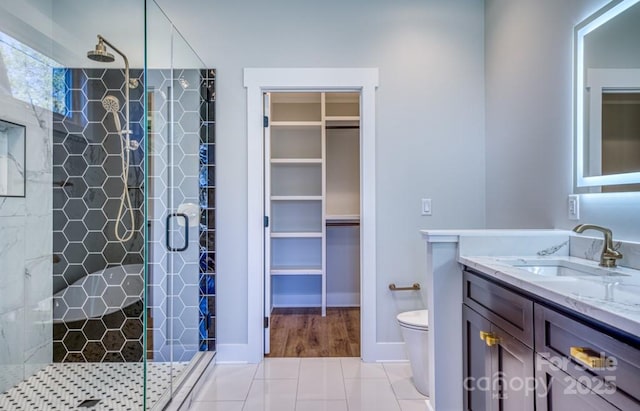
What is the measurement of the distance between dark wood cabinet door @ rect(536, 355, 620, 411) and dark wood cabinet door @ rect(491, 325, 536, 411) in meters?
0.04

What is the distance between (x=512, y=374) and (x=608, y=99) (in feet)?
4.06

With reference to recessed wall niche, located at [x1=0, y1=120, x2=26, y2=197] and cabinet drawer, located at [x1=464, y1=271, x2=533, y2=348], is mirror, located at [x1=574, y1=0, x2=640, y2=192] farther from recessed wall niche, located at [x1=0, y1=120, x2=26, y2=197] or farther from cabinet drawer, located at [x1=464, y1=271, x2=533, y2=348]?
recessed wall niche, located at [x1=0, y1=120, x2=26, y2=197]

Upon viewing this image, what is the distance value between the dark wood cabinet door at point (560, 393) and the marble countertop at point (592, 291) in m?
0.21

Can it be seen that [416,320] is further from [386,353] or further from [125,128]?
[125,128]

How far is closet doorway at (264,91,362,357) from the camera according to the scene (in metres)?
3.80

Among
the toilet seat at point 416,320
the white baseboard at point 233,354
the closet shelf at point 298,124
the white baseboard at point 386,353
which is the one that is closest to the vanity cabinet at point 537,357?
the toilet seat at point 416,320

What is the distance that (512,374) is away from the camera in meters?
1.28

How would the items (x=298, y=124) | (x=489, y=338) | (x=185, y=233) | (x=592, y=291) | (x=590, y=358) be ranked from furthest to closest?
(x=298, y=124) → (x=185, y=233) → (x=489, y=338) → (x=592, y=291) → (x=590, y=358)

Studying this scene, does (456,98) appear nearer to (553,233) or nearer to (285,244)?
(553,233)

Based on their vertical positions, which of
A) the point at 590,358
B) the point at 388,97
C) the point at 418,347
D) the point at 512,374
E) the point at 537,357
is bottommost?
the point at 418,347

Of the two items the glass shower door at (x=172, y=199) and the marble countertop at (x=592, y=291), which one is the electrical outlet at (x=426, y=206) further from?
the glass shower door at (x=172, y=199)

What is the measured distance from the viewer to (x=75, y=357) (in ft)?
7.64

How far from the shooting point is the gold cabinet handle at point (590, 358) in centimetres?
87

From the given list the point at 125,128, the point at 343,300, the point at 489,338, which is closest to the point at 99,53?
the point at 125,128
